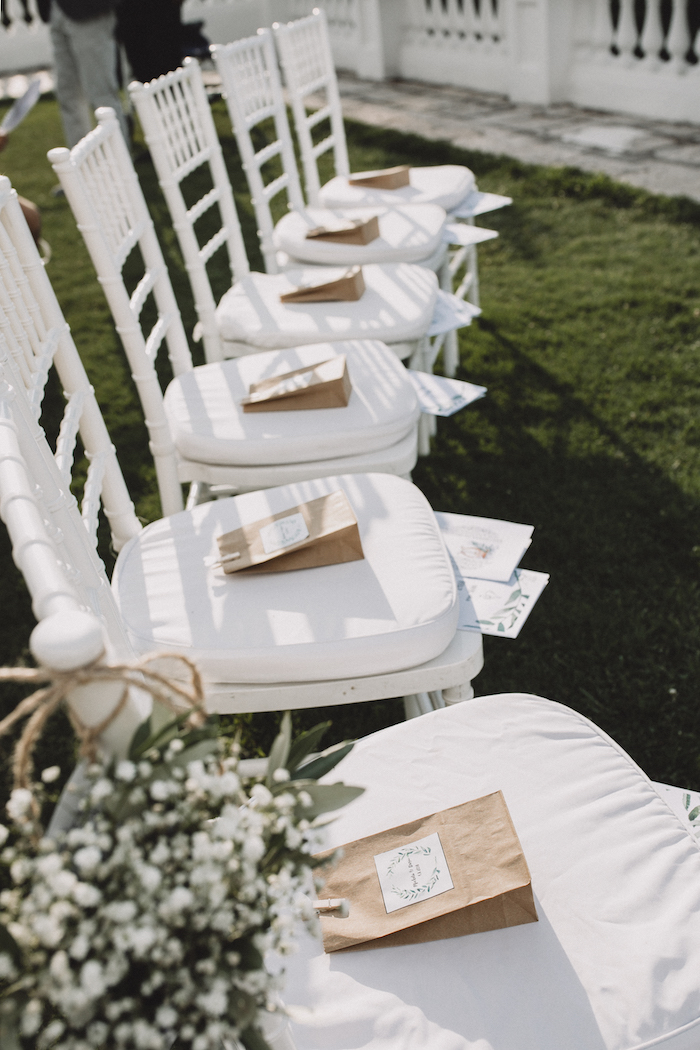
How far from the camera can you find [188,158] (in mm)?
2371

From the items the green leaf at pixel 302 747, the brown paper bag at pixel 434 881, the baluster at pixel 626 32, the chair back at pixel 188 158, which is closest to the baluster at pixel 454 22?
the baluster at pixel 626 32

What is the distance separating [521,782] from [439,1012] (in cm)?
30

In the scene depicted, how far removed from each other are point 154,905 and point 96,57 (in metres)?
4.98

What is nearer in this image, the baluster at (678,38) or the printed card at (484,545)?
the printed card at (484,545)

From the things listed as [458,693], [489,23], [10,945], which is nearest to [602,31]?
[489,23]

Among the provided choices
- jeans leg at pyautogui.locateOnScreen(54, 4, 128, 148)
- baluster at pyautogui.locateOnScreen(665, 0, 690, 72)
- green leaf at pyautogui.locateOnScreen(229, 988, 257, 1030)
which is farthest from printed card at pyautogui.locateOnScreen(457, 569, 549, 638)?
baluster at pyautogui.locateOnScreen(665, 0, 690, 72)

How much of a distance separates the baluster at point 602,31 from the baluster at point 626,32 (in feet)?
0.24

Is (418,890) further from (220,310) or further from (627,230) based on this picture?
(627,230)

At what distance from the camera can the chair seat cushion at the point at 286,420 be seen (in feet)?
5.91

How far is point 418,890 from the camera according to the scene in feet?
3.21

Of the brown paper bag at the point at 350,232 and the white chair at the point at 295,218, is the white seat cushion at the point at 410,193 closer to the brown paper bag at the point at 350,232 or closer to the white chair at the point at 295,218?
the white chair at the point at 295,218

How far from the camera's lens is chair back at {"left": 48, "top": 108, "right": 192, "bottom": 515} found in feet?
5.65

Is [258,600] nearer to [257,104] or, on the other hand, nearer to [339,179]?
[257,104]

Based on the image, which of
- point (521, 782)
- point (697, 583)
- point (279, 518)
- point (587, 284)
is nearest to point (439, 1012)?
point (521, 782)
